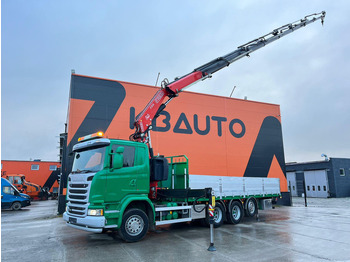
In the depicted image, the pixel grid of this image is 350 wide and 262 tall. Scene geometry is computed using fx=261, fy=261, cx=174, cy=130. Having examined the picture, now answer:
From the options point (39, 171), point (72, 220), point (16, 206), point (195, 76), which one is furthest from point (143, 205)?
point (39, 171)

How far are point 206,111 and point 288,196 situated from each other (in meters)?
9.46

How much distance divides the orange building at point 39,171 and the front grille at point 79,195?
81.6 ft

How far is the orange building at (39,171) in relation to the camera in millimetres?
30344

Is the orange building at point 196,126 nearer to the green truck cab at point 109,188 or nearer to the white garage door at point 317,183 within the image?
the green truck cab at point 109,188

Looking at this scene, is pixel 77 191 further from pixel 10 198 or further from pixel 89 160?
pixel 10 198

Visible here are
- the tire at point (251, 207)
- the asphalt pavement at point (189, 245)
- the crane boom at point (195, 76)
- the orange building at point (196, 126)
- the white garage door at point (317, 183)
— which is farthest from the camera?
the white garage door at point (317, 183)

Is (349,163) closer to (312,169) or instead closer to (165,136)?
(312,169)

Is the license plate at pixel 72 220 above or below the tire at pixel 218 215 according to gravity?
above

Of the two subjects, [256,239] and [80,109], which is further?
[80,109]

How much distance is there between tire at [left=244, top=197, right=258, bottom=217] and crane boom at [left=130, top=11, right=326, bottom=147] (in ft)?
18.6

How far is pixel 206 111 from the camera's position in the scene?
1892 cm

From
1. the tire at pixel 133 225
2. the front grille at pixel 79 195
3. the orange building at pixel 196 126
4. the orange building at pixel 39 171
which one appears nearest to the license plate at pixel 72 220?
the front grille at pixel 79 195

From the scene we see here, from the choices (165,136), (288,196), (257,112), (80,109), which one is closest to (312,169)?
(288,196)

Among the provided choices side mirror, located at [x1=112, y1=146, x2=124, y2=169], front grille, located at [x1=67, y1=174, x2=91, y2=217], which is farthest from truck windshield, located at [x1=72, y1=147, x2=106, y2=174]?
side mirror, located at [x1=112, y1=146, x2=124, y2=169]
